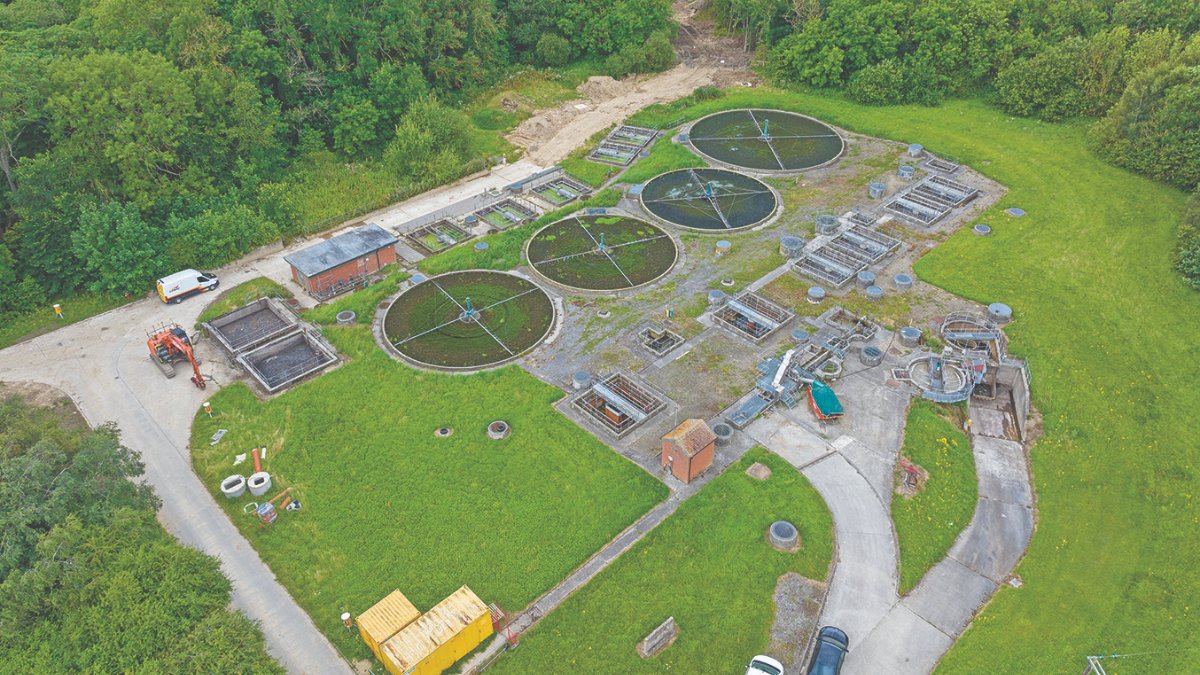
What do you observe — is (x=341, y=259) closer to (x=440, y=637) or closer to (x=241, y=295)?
(x=241, y=295)

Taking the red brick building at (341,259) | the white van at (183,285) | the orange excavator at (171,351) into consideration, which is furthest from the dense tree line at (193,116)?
the orange excavator at (171,351)

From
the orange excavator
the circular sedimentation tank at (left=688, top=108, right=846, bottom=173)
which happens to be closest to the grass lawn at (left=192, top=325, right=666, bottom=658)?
the orange excavator

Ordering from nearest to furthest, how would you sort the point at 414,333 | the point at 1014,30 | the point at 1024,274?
the point at 414,333, the point at 1024,274, the point at 1014,30

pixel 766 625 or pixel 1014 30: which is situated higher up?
pixel 1014 30

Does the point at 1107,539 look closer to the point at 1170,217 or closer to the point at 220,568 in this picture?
the point at 1170,217

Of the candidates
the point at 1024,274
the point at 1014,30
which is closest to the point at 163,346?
the point at 1024,274
